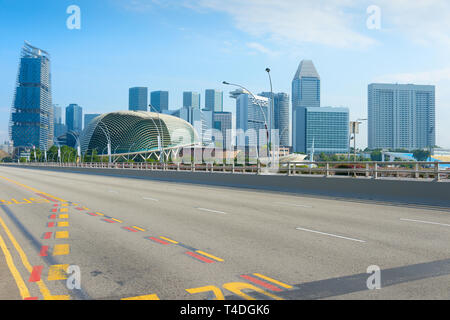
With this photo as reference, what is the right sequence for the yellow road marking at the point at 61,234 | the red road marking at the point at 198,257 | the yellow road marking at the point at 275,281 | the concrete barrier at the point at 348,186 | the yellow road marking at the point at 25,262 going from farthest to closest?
the concrete barrier at the point at 348,186, the yellow road marking at the point at 61,234, the red road marking at the point at 198,257, the yellow road marking at the point at 275,281, the yellow road marking at the point at 25,262

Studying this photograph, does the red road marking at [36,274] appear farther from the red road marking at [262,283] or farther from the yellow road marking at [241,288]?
the red road marking at [262,283]

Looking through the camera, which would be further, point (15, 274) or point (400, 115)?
point (400, 115)

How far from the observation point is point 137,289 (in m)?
5.24

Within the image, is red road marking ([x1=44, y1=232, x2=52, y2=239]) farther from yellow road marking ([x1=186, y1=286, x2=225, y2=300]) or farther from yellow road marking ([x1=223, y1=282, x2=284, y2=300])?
yellow road marking ([x1=223, y1=282, x2=284, y2=300])

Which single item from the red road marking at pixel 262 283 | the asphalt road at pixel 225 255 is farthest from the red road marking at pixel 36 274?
the red road marking at pixel 262 283

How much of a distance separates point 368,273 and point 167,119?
166876 millimetres

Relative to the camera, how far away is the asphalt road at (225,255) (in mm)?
5184

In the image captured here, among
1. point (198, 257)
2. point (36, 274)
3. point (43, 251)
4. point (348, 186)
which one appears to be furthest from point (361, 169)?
point (36, 274)

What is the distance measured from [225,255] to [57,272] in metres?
2.83

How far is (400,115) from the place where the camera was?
173 metres

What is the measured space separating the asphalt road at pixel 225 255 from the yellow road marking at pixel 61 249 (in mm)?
19

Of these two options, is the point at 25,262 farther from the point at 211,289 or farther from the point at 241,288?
the point at 241,288

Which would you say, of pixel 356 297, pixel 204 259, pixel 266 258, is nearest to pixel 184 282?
pixel 204 259
